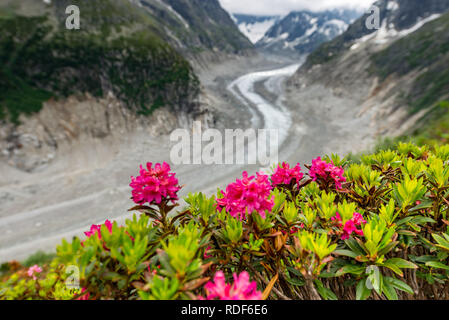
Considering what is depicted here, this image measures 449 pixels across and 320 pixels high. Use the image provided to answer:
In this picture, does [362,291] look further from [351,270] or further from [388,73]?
[388,73]

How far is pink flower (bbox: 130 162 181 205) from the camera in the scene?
8.15 feet

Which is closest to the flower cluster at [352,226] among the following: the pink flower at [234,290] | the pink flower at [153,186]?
the pink flower at [234,290]

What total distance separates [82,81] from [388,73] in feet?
166

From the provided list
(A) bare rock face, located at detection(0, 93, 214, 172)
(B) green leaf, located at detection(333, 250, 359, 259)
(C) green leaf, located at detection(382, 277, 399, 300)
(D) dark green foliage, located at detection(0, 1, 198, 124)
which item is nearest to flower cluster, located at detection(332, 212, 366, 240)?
(B) green leaf, located at detection(333, 250, 359, 259)

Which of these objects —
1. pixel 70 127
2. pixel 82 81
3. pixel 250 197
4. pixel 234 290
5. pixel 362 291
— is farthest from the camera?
pixel 82 81

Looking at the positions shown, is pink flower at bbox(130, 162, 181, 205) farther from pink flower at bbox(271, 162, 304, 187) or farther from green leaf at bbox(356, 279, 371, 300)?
green leaf at bbox(356, 279, 371, 300)

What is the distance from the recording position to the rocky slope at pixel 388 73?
3200cm

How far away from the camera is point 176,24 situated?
106m

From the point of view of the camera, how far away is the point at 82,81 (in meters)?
29.9

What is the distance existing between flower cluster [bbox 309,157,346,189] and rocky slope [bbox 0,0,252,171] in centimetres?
2852

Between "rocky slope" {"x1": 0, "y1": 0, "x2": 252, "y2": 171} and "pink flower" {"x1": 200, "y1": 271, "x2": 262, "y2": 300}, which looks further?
"rocky slope" {"x1": 0, "y1": 0, "x2": 252, "y2": 171}

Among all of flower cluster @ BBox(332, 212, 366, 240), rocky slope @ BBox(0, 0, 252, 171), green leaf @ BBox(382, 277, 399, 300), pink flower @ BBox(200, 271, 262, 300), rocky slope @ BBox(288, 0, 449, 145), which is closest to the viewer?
pink flower @ BBox(200, 271, 262, 300)

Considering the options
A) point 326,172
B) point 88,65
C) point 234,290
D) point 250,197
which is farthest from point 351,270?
point 88,65

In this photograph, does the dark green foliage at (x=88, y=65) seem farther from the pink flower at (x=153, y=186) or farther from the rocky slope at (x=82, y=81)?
the pink flower at (x=153, y=186)
